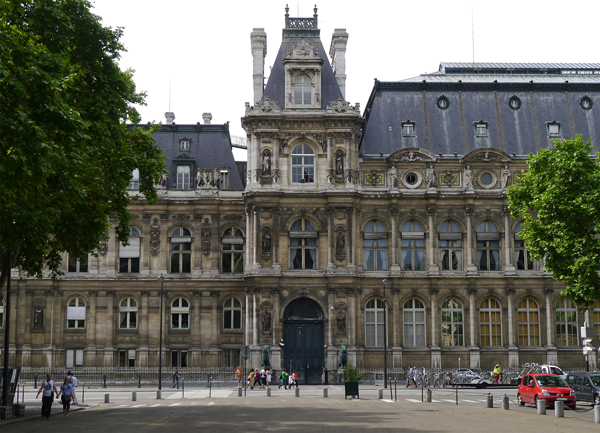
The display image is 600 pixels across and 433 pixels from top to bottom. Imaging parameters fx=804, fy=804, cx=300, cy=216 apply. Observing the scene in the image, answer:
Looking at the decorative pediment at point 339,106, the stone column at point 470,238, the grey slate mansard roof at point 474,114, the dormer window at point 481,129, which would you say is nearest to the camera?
the decorative pediment at point 339,106

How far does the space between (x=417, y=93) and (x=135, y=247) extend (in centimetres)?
2579

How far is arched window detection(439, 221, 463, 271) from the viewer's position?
60.5m

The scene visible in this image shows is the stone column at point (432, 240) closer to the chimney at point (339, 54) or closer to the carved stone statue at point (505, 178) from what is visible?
the carved stone statue at point (505, 178)

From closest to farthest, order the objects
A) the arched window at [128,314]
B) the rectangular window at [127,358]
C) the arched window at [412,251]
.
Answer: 1. the arched window at [412,251]
2. the rectangular window at [127,358]
3. the arched window at [128,314]

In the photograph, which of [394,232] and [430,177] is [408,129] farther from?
[394,232]

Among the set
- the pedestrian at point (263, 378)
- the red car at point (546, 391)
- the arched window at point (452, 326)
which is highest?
the arched window at point (452, 326)

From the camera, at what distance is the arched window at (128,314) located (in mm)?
62188

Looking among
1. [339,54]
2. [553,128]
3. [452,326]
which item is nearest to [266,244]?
[452,326]

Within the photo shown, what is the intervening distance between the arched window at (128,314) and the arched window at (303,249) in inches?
520

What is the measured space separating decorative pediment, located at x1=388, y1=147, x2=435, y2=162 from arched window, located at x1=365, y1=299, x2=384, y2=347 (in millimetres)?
10759

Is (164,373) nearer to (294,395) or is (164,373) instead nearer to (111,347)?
(111,347)

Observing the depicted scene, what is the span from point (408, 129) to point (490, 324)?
1628 cm

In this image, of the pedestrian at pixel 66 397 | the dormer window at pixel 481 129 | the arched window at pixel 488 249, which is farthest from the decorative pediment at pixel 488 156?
the pedestrian at pixel 66 397

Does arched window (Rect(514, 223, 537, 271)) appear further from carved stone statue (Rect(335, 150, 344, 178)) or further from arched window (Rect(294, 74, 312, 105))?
arched window (Rect(294, 74, 312, 105))
